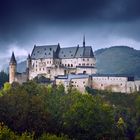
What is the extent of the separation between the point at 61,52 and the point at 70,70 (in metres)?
9.58

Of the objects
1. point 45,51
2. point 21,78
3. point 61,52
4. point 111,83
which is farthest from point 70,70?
point 111,83

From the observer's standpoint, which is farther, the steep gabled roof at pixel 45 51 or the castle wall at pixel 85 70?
the steep gabled roof at pixel 45 51

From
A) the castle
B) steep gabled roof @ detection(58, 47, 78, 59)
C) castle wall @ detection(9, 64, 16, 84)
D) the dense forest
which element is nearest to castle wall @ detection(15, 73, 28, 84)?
the castle

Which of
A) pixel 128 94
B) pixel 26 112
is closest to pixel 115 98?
pixel 128 94

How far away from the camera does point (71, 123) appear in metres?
61.1

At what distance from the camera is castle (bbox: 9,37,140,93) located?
289ft

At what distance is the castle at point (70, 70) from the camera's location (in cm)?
8812

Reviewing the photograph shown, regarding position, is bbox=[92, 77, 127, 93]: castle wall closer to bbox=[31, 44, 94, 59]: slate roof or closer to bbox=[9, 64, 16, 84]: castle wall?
bbox=[31, 44, 94, 59]: slate roof

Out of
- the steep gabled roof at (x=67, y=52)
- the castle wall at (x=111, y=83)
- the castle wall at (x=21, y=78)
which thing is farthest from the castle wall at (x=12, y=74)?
the castle wall at (x=111, y=83)

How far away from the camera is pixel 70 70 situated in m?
99.3

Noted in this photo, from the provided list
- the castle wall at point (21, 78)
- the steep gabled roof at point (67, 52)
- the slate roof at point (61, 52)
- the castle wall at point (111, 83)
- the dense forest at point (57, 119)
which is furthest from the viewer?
the steep gabled roof at point (67, 52)

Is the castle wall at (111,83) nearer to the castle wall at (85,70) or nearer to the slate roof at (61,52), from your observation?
the castle wall at (85,70)

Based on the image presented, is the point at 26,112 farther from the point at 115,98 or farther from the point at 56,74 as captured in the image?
the point at 56,74

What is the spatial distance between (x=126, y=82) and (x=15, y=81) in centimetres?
2756
